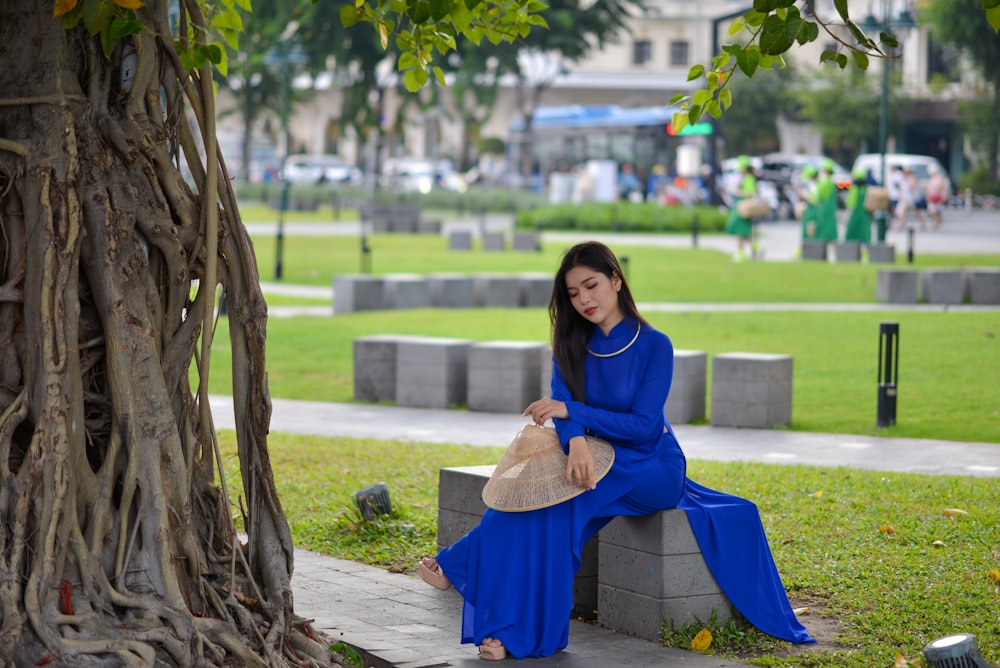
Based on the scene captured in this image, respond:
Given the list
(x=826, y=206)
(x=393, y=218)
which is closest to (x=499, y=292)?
(x=826, y=206)

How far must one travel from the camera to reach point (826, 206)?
31.4m

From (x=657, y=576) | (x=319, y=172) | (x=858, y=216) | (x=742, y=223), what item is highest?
(x=319, y=172)

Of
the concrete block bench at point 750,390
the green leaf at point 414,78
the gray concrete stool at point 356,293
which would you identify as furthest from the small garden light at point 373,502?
the gray concrete stool at point 356,293

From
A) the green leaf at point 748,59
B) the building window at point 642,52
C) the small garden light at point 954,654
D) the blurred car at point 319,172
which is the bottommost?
the small garden light at point 954,654

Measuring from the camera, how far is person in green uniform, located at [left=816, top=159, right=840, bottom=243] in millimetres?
→ 31188

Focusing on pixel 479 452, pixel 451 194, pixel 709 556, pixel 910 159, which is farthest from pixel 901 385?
pixel 910 159

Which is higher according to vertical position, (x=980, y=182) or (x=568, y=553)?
(x=980, y=182)

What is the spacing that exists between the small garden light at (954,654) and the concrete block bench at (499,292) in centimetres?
1620

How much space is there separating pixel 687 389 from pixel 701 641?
6.55 metres

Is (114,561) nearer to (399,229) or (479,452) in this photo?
(479,452)

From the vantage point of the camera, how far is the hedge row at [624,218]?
40.8m

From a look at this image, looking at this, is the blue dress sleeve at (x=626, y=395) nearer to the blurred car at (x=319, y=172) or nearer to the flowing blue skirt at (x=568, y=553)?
the flowing blue skirt at (x=568, y=553)

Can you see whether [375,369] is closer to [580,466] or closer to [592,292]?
[592,292]

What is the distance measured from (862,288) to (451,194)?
109 feet
